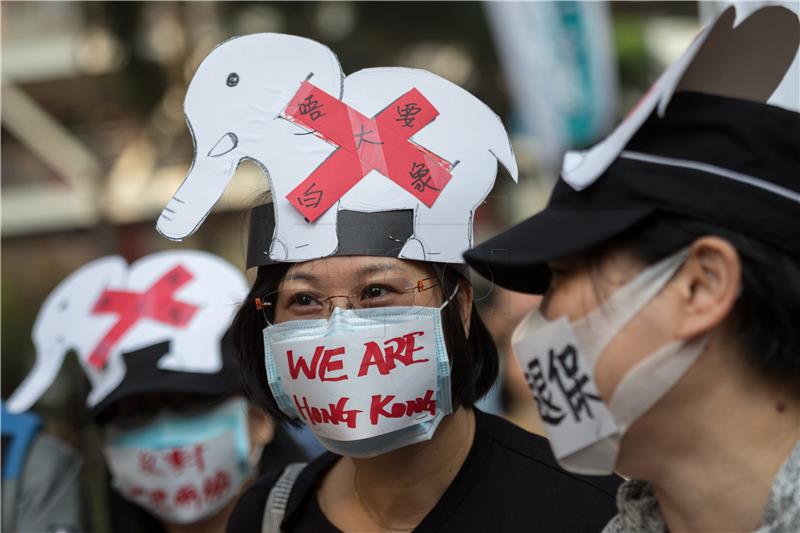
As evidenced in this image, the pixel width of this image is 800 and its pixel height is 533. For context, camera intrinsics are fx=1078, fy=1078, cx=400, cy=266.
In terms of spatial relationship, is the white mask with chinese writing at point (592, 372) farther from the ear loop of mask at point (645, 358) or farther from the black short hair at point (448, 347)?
the black short hair at point (448, 347)

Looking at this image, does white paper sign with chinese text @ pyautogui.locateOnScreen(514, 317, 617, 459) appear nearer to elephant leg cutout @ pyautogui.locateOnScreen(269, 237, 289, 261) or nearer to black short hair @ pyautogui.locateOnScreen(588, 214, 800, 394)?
black short hair @ pyautogui.locateOnScreen(588, 214, 800, 394)

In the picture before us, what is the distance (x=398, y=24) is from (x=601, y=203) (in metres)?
15.4

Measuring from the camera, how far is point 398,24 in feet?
55.6

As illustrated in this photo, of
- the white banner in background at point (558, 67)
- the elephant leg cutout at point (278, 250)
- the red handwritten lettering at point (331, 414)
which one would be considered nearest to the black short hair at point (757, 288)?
the red handwritten lettering at point (331, 414)

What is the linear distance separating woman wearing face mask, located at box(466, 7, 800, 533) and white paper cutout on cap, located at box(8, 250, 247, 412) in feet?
7.92

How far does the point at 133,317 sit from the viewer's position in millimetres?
4352

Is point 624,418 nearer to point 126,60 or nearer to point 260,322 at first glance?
point 260,322

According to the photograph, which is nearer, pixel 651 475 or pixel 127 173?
pixel 651 475

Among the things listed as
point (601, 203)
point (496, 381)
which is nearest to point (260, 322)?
point (496, 381)

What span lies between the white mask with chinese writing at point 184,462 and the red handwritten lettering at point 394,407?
1593 mm

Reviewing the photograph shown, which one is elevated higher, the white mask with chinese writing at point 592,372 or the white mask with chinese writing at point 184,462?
the white mask with chinese writing at point 592,372

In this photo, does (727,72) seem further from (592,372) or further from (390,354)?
(390,354)

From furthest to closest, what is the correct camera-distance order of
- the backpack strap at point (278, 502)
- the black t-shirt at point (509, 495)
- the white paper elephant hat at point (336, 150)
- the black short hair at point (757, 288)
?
the backpack strap at point (278, 502) < the white paper elephant hat at point (336, 150) < the black t-shirt at point (509, 495) < the black short hair at point (757, 288)

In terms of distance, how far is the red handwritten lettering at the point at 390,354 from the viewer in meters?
2.66
